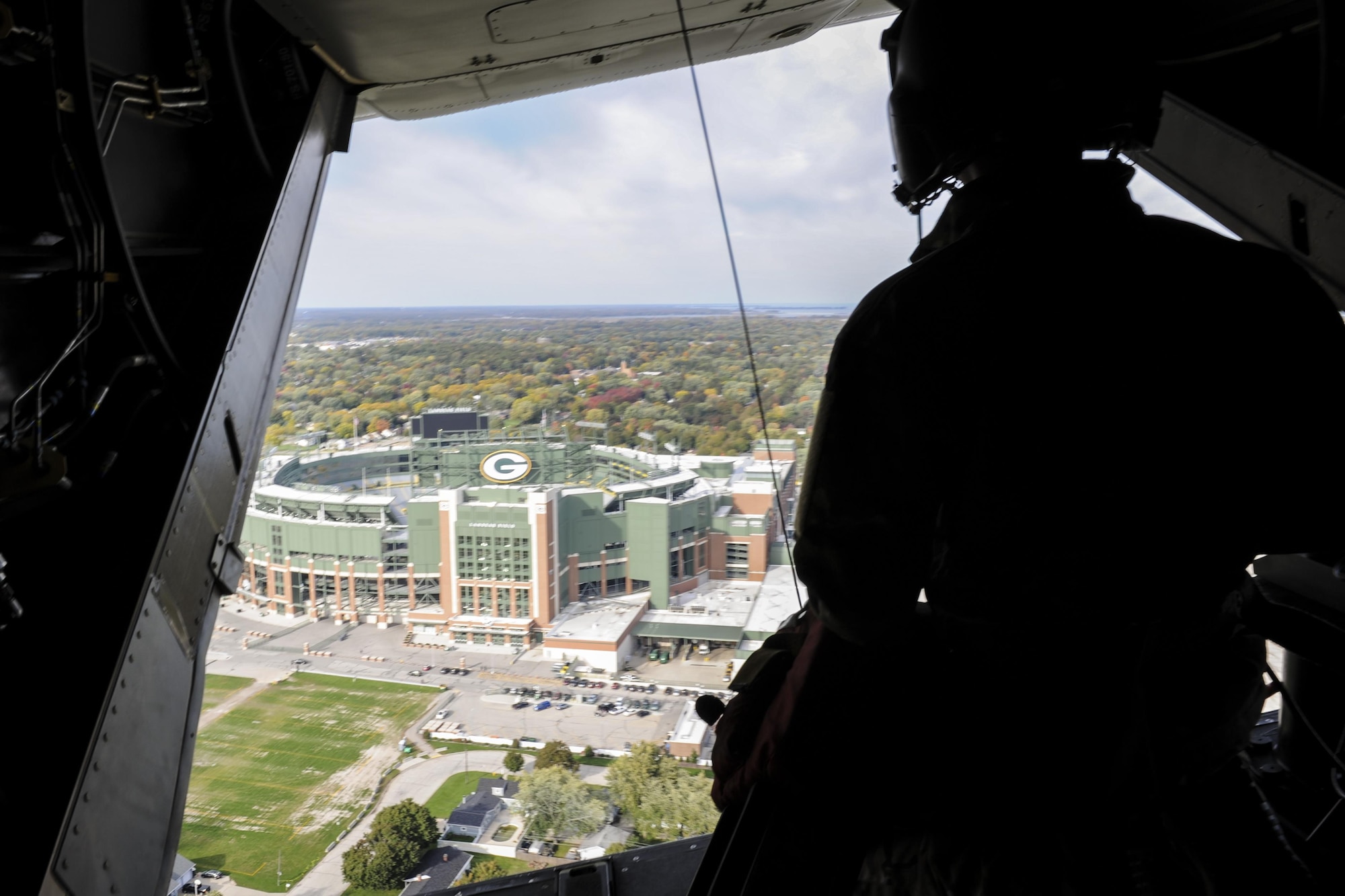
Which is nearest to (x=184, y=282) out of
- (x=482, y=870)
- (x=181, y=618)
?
(x=181, y=618)

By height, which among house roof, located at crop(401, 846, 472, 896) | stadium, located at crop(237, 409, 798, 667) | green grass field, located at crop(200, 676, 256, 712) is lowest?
house roof, located at crop(401, 846, 472, 896)

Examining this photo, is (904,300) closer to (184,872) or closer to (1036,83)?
(1036,83)

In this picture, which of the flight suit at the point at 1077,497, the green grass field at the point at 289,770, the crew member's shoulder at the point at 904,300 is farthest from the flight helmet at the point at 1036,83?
the green grass field at the point at 289,770

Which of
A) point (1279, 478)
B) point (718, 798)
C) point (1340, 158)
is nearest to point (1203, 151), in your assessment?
point (1340, 158)

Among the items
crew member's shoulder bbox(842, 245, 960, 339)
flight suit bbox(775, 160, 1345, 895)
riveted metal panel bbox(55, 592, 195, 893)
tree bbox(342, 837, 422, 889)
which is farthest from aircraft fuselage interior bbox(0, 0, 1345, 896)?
tree bbox(342, 837, 422, 889)

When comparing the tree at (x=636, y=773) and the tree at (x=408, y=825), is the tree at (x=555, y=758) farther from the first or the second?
the tree at (x=408, y=825)

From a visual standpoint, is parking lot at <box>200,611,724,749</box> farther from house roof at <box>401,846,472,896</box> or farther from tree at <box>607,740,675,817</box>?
house roof at <box>401,846,472,896</box>
